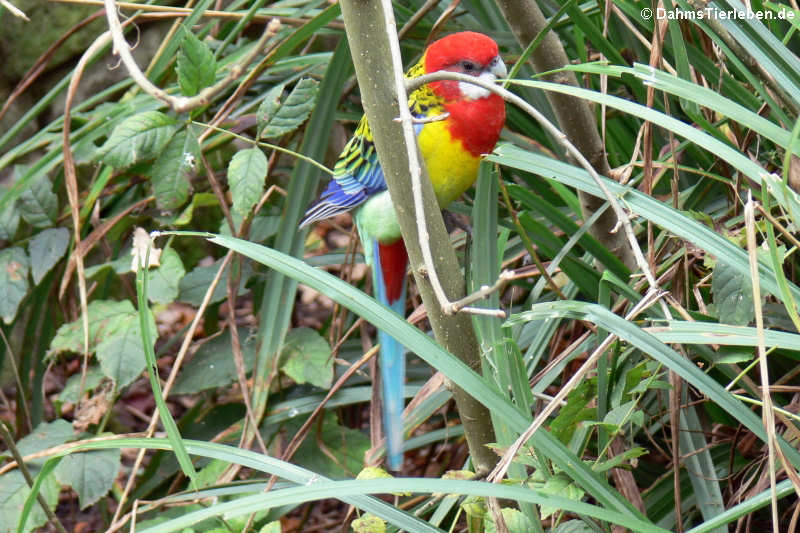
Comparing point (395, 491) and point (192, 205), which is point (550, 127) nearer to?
point (395, 491)

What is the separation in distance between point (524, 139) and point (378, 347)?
571 millimetres

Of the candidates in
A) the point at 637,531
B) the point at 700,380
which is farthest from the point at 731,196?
the point at 637,531

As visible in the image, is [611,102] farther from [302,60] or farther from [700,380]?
[302,60]

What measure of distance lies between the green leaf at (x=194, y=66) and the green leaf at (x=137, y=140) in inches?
5.7

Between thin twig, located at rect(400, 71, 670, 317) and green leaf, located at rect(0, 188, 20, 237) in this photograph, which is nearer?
thin twig, located at rect(400, 71, 670, 317)

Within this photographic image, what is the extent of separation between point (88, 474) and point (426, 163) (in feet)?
2.81

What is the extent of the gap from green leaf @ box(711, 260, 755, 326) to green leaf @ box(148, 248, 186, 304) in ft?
3.49

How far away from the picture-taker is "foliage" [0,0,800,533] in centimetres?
96

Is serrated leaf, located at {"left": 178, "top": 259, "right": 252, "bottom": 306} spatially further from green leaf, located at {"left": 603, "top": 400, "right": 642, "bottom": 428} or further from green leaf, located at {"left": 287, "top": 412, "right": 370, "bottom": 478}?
green leaf, located at {"left": 603, "top": 400, "right": 642, "bottom": 428}

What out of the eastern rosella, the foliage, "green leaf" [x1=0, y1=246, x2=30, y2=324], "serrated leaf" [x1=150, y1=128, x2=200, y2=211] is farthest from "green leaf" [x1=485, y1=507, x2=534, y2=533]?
"green leaf" [x1=0, y1=246, x2=30, y2=324]

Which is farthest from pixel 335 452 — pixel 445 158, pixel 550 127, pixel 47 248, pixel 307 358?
pixel 550 127

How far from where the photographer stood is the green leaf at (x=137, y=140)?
1.60 metres

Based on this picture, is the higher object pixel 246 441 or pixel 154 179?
pixel 154 179

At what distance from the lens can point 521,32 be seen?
138cm
